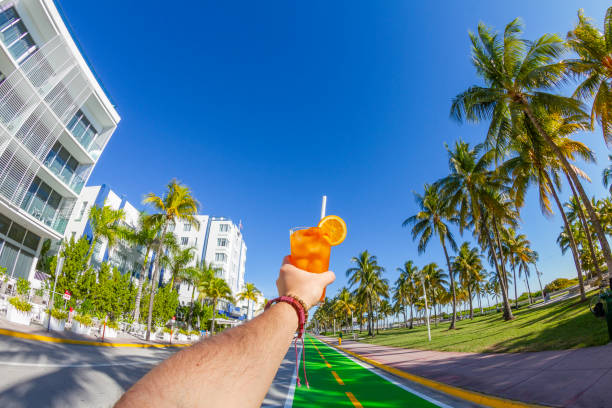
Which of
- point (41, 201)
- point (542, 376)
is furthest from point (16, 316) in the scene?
point (542, 376)

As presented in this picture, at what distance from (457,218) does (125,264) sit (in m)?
40.1

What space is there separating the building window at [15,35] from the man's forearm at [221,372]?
22.9 m

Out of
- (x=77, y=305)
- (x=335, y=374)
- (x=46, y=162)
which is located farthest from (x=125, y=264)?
(x=335, y=374)

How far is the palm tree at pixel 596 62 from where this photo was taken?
1032 centimetres

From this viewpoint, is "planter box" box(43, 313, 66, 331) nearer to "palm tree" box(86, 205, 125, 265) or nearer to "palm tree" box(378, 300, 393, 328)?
"palm tree" box(86, 205, 125, 265)

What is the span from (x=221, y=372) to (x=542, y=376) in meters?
7.95

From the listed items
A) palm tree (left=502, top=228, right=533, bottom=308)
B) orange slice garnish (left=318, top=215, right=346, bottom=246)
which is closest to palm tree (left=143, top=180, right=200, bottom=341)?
orange slice garnish (left=318, top=215, right=346, bottom=246)

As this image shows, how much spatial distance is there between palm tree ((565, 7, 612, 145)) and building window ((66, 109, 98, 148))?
29509 mm

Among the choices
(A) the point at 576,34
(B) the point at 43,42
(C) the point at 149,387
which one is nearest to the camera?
(C) the point at 149,387

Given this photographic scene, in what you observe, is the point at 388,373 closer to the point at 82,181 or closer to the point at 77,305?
the point at 77,305

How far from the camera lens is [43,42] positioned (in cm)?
1733

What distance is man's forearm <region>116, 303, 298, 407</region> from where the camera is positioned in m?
0.62

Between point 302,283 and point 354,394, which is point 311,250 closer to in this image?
point 302,283

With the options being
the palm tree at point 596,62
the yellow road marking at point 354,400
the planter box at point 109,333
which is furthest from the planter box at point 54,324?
the palm tree at point 596,62
